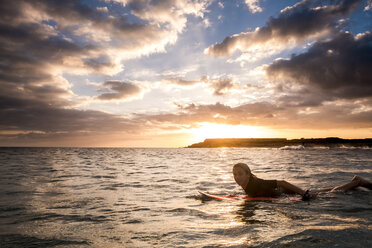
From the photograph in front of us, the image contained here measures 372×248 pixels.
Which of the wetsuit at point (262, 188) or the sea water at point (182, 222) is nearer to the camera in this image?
the sea water at point (182, 222)

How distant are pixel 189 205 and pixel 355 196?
5233 millimetres

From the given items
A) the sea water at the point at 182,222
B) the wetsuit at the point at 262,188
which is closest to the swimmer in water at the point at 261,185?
the wetsuit at the point at 262,188

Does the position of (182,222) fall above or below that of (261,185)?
below

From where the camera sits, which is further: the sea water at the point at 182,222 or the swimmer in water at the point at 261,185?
the swimmer in water at the point at 261,185

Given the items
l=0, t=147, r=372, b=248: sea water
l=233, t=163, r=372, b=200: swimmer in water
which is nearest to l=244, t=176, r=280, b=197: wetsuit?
l=233, t=163, r=372, b=200: swimmer in water

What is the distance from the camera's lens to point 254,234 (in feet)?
12.8

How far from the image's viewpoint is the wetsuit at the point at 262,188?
7.43 meters

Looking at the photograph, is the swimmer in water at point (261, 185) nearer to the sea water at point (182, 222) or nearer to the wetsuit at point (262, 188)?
the wetsuit at point (262, 188)

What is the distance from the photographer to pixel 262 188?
7.47 meters

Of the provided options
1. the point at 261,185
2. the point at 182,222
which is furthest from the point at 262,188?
the point at 182,222

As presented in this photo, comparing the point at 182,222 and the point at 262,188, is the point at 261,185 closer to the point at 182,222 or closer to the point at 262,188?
the point at 262,188

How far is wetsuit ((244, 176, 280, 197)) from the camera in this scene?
7.43 m

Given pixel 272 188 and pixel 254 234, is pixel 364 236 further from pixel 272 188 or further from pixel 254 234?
pixel 272 188

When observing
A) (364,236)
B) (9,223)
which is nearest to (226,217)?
(364,236)
